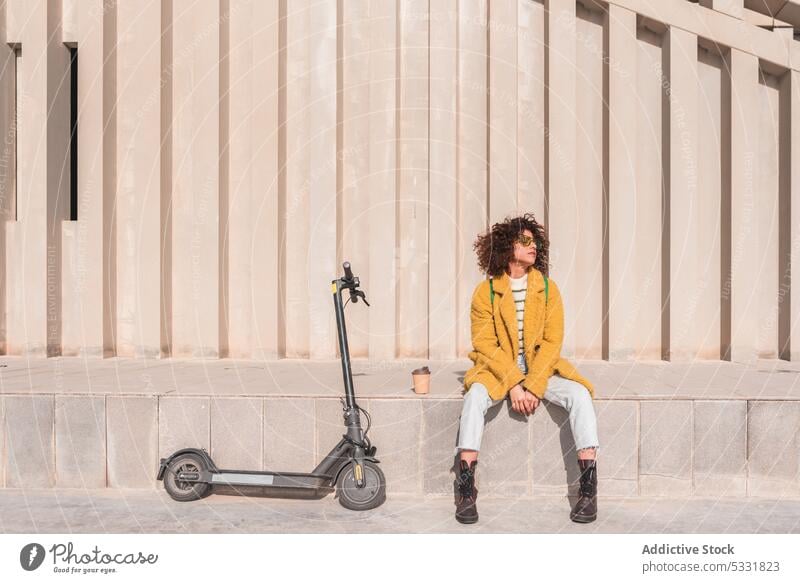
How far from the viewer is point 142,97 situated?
787cm

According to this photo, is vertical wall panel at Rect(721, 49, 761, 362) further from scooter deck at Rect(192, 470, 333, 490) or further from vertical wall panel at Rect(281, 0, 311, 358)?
scooter deck at Rect(192, 470, 333, 490)

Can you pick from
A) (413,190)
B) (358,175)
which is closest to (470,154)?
(413,190)

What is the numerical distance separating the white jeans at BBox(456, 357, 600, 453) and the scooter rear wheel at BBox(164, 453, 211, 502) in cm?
195

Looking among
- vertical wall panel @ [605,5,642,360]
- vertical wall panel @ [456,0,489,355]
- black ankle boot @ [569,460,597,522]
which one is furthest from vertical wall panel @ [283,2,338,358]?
black ankle boot @ [569,460,597,522]

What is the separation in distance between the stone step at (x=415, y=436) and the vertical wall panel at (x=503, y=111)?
265 cm

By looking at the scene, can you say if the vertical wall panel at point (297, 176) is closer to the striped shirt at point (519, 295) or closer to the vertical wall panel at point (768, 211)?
the striped shirt at point (519, 295)

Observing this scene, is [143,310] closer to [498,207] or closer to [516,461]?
[498,207]

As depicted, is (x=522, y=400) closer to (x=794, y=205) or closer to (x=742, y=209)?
(x=742, y=209)

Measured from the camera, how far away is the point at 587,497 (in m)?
4.79

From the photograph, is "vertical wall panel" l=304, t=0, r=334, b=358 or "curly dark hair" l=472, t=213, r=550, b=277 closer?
"curly dark hair" l=472, t=213, r=550, b=277

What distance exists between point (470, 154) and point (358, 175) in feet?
4.24

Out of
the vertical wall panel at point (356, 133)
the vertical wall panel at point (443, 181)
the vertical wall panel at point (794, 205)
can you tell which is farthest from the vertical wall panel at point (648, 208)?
the vertical wall panel at point (356, 133)

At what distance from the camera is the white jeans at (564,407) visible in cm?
486

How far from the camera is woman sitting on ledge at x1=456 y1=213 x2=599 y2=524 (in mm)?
4844
